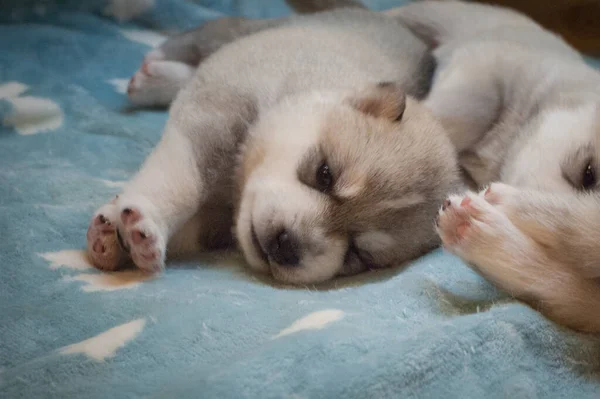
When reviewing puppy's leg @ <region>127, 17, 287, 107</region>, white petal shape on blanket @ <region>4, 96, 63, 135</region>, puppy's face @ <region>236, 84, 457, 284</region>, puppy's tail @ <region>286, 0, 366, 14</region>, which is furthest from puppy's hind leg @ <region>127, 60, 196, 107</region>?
puppy's tail @ <region>286, 0, 366, 14</region>

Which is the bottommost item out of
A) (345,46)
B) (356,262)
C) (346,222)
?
(356,262)

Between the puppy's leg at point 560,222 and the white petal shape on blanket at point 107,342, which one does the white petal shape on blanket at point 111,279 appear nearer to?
the white petal shape on blanket at point 107,342

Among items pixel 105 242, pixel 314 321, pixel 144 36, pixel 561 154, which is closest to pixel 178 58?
pixel 144 36

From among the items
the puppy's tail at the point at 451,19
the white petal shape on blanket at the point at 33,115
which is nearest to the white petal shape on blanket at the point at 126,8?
the white petal shape on blanket at the point at 33,115

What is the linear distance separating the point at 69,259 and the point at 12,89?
1179 mm

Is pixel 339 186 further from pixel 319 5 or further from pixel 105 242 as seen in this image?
pixel 319 5

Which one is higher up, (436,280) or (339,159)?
(339,159)

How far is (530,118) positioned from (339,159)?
88 cm

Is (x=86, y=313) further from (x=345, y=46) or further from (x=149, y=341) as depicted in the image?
(x=345, y=46)

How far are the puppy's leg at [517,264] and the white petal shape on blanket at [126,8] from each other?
2.28m

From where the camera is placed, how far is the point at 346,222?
1.49 metres

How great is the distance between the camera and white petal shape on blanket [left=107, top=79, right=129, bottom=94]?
2.58 meters

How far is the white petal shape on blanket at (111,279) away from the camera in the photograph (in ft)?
4.31

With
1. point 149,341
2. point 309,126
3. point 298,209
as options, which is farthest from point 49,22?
point 149,341
